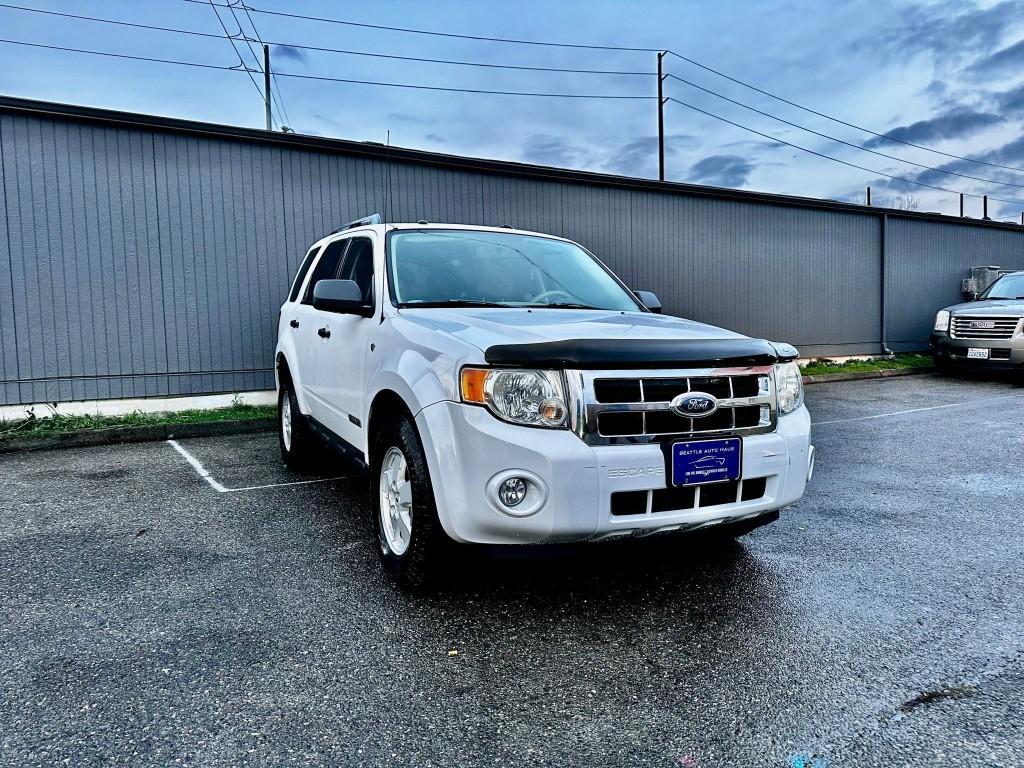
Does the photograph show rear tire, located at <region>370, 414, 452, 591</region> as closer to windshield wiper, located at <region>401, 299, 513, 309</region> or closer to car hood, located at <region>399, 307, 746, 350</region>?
car hood, located at <region>399, 307, 746, 350</region>

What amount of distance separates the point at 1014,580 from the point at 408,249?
3644mm

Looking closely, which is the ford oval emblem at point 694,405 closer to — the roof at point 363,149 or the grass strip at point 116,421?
the grass strip at point 116,421

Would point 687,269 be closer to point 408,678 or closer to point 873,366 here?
point 873,366

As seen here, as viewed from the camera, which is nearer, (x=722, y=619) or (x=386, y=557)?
(x=722, y=619)

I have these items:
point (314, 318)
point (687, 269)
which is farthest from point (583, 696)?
point (687, 269)

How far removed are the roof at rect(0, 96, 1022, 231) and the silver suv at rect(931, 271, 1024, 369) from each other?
3794 millimetres

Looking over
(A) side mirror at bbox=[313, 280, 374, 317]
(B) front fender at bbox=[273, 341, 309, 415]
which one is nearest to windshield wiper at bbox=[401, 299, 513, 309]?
(A) side mirror at bbox=[313, 280, 374, 317]

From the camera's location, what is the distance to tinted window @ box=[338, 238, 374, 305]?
4.21m

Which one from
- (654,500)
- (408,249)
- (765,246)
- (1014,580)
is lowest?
(1014,580)

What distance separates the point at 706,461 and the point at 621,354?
569mm

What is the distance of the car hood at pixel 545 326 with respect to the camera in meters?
2.94

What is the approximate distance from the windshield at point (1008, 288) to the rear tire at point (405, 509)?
13.6 meters

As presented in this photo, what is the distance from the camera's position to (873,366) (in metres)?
14.3

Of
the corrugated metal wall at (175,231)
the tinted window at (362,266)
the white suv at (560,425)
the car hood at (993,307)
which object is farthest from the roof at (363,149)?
the white suv at (560,425)
